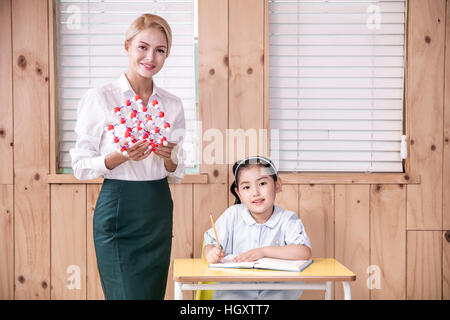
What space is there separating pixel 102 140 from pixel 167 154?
0.89ft

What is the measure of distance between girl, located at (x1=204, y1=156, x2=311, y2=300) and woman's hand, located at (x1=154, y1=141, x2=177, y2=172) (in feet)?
0.97

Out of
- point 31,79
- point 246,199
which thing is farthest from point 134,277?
point 31,79

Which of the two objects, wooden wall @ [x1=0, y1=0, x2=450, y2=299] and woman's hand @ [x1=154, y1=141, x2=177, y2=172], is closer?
woman's hand @ [x1=154, y1=141, x2=177, y2=172]

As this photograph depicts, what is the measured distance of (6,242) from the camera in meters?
2.44

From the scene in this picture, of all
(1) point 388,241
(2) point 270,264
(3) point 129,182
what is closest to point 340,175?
(1) point 388,241

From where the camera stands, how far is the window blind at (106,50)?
2445mm

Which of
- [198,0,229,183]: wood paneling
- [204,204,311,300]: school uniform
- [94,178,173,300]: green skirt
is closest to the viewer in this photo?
[94,178,173,300]: green skirt

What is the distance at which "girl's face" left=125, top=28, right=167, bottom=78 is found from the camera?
6.12 ft

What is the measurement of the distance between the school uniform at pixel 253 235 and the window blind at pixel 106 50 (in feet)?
1.74

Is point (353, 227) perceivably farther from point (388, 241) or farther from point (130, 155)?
point (130, 155)

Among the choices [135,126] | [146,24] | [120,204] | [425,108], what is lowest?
[120,204]

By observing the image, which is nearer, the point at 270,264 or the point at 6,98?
the point at 270,264

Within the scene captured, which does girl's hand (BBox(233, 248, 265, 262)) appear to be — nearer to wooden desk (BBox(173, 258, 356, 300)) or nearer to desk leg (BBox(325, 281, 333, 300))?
wooden desk (BBox(173, 258, 356, 300))

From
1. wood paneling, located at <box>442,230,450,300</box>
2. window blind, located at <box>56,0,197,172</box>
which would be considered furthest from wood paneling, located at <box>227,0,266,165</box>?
wood paneling, located at <box>442,230,450,300</box>
